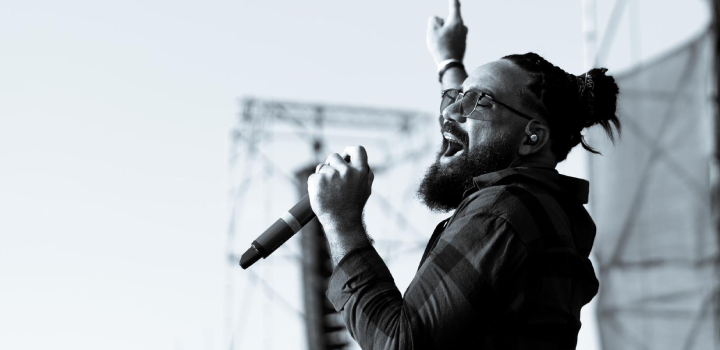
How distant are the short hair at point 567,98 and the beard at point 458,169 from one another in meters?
0.13

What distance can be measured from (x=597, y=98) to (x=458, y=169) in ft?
1.14

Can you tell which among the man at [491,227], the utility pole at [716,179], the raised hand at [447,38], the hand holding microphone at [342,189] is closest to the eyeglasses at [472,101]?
the man at [491,227]

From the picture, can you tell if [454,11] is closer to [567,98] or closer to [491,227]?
[567,98]

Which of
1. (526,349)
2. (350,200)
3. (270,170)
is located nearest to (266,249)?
(350,200)

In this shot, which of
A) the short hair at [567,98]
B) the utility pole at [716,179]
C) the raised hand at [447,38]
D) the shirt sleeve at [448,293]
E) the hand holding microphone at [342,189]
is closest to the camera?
the shirt sleeve at [448,293]

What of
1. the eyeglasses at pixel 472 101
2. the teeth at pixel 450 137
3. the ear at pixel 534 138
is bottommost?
the ear at pixel 534 138

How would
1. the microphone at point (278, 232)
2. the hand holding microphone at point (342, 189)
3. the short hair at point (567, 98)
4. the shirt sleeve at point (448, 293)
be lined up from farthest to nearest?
1. the short hair at point (567, 98)
2. the microphone at point (278, 232)
3. the hand holding microphone at point (342, 189)
4. the shirt sleeve at point (448, 293)

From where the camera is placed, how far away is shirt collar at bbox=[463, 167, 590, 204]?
1.69 metres

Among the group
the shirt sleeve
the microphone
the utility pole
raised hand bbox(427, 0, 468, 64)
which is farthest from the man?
the utility pole

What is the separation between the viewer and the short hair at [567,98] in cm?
190

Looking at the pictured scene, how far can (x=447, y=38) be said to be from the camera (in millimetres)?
2576

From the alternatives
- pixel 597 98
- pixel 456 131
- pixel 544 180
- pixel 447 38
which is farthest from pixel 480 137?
pixel 447 38

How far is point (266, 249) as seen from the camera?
5.90ft

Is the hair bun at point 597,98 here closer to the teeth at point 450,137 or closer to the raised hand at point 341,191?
the teeth at point 450,137
